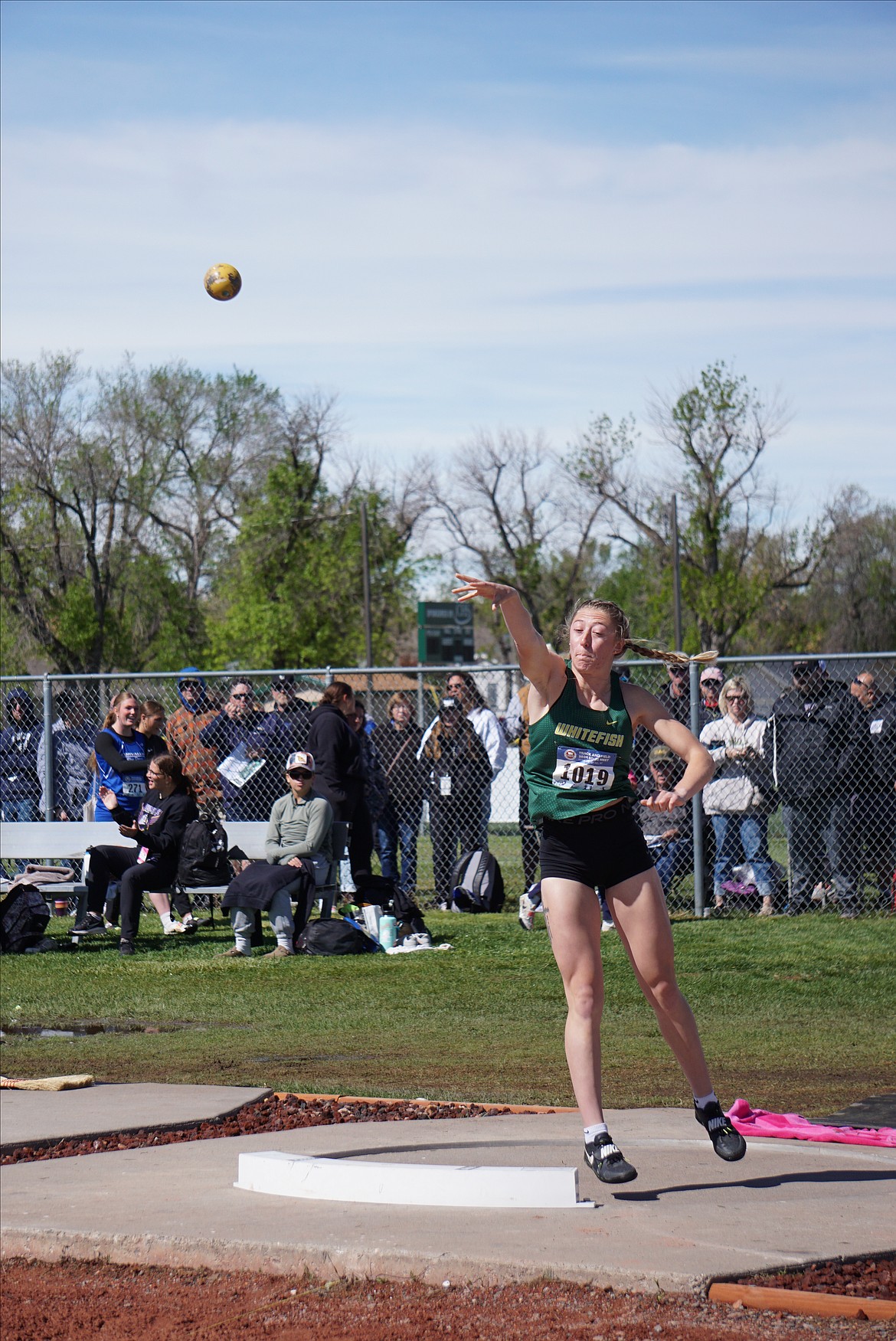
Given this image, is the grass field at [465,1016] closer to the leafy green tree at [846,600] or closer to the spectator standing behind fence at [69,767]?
the spectator standing behind fence at [69,767]

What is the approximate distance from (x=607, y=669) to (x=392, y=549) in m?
50.2

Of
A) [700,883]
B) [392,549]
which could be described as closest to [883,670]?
[700,883]

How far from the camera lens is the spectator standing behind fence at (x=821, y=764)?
42.5 ft

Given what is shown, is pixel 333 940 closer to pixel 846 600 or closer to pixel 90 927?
pixel 90 927

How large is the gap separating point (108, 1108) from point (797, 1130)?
2.96 metres

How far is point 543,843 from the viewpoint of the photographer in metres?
5.07

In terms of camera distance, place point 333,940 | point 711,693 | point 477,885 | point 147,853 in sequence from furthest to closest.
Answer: point 477,885, point 711,693, point 147,853, point 333,940

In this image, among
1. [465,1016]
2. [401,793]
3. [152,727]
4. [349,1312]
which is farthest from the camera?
[401,793]

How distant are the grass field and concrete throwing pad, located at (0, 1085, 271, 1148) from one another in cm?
51

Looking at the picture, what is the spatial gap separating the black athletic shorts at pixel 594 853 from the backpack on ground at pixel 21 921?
831 centimetres

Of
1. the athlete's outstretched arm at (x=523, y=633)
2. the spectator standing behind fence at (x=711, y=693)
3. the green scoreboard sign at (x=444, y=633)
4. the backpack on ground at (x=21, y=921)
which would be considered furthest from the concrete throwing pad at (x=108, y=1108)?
the green scoreboard sign at (x=444, y=633)

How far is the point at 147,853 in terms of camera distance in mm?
12328

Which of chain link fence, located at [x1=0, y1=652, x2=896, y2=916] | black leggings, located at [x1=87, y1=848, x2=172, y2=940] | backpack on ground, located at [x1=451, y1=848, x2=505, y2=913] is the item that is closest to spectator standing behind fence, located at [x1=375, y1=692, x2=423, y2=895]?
chain link fence, located at [x1=0, y1=652, x2=896, y2=916]

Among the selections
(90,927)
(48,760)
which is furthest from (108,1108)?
(48,760)
